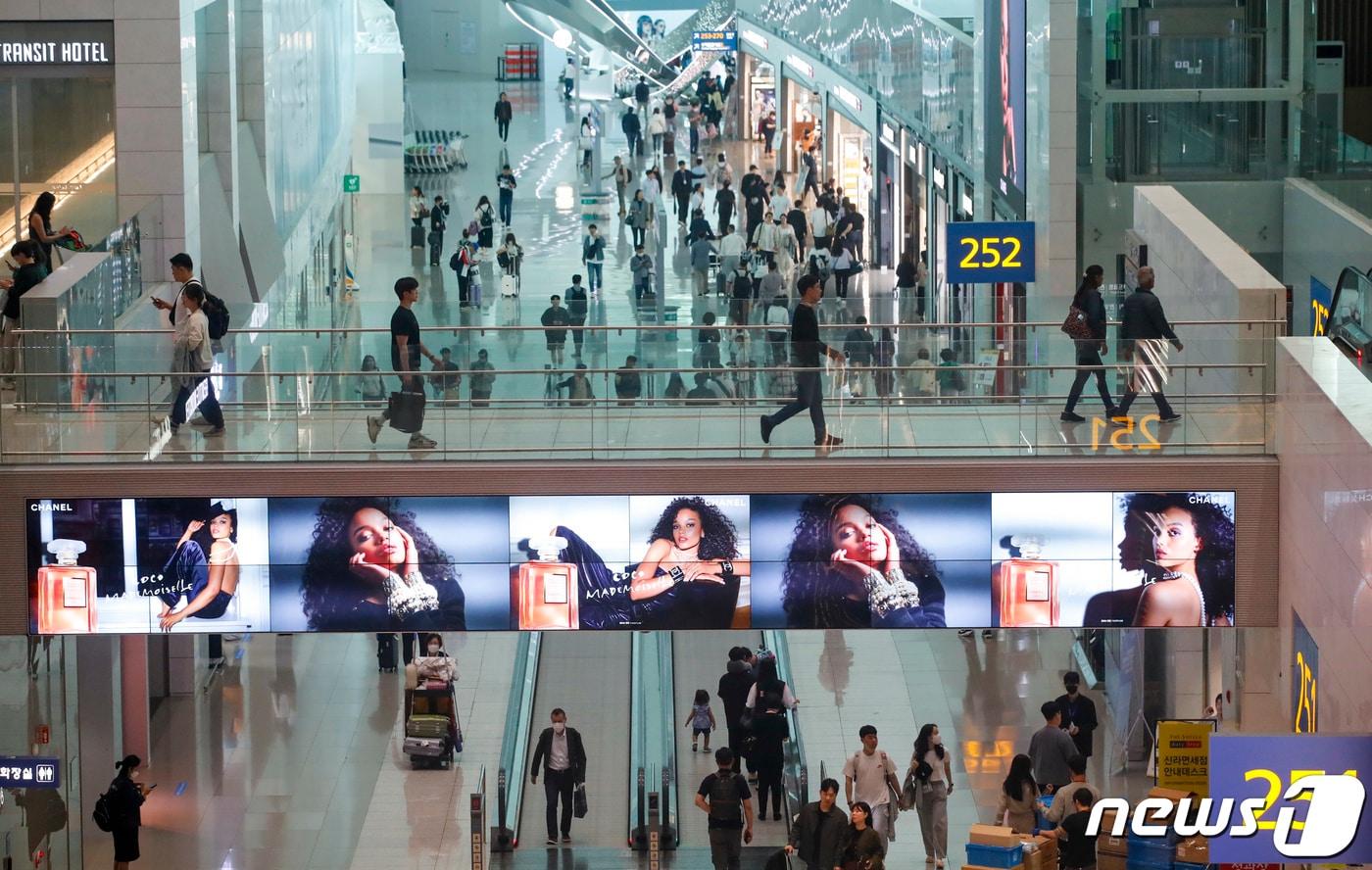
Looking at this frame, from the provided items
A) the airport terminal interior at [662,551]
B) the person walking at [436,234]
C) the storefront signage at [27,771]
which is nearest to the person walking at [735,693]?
the airport terminal interior at [662,551]

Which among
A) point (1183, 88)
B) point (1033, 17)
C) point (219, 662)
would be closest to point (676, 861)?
point (219, 662)

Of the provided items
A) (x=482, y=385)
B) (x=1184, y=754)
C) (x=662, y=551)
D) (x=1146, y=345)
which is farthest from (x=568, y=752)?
(x=1146, y=345)

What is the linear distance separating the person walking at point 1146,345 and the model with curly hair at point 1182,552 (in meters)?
0.68

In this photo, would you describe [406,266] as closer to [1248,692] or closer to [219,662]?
[219,662]

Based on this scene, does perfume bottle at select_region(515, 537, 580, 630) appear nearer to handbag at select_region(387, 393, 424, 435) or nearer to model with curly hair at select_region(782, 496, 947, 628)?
handbag at select_region(387, 393, 424, 435)

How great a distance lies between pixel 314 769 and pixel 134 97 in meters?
7.14

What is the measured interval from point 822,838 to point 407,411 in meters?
4.38

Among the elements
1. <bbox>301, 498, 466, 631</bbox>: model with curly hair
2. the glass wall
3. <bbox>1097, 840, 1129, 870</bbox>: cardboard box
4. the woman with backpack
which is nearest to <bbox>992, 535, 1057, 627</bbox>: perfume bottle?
<bbox>1097, 840, 1129, 870</bbox>: cardboard box

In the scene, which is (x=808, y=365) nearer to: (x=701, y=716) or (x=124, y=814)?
(x=701, y=716)

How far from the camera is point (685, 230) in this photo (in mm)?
39781

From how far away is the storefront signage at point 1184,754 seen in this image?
1544 cm

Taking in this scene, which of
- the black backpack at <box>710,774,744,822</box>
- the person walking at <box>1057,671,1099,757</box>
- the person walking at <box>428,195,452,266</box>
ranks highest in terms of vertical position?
the person walking at <box>428,195,452,266</box>

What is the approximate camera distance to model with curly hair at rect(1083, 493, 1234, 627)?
1598 centimetres

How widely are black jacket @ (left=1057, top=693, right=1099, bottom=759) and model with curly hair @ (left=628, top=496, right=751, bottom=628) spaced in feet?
10.2
